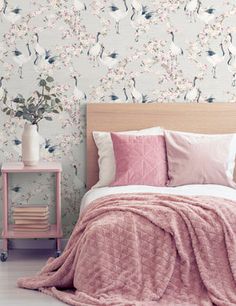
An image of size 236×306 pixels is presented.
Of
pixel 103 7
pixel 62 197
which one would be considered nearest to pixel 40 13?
pixel 103 7

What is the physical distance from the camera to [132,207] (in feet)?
14.6

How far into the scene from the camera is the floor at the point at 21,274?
14.2 feet

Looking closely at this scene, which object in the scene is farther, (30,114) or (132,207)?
(30,114)

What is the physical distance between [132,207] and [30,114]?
4.32ft

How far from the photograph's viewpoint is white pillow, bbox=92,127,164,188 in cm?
554

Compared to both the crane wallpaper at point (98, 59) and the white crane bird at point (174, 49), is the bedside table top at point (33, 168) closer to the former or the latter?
the crane wallpaper at point (98, 59)

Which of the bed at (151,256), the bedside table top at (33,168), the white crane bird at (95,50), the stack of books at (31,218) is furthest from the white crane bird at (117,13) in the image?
the bed at (151,256)

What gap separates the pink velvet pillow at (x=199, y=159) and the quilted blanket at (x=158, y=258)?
934 mm

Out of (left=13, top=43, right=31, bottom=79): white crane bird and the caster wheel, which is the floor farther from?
(left=13, top=43, right=31, bottom=79): white crane bird

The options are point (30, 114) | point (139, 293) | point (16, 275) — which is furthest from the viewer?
point (30, 114)

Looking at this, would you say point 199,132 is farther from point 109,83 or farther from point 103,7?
point 103,7

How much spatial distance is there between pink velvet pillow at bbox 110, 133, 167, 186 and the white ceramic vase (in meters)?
0.55

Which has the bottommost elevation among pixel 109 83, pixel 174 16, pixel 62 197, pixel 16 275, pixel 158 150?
pixel 16 275

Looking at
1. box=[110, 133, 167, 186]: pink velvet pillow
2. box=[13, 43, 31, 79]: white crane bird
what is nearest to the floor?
box=[110, 133, 167, 186]: pink velvet pillow
